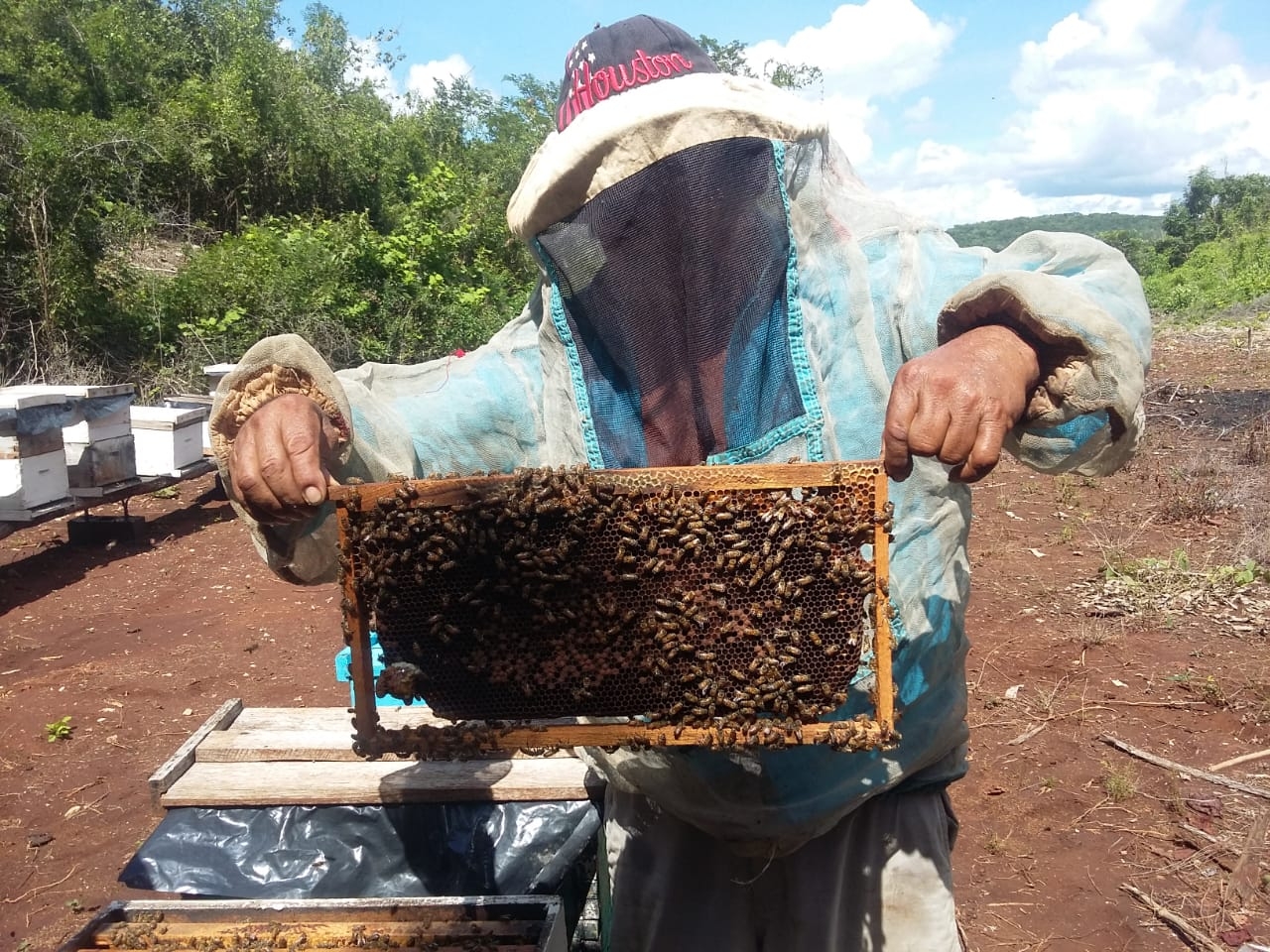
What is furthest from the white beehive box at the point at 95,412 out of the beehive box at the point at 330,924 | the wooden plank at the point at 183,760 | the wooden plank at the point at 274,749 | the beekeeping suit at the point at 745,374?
the beekeeping suit at the point at 745,374

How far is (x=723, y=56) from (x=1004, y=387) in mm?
38306

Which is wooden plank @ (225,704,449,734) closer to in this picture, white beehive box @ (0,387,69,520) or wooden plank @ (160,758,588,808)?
wooden plank @ (160,758,588,808)

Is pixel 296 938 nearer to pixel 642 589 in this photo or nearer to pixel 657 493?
pixel 642 589

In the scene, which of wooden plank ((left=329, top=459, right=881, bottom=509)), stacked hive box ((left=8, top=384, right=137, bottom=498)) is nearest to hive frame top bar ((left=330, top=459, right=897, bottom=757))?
wooden plank ((left=329, top=459, right=881, bottom=509))

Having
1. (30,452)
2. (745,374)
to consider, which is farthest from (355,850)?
(30,452)

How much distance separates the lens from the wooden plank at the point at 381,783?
3604 millimetres

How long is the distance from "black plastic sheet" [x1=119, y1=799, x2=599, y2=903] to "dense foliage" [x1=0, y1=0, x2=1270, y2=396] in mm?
4999

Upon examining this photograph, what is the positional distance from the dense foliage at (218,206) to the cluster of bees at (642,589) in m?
5.69

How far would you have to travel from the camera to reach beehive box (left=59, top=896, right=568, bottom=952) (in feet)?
7.76

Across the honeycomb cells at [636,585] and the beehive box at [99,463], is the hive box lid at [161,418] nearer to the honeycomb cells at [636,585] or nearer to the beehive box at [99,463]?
the beehive box at [99,463]

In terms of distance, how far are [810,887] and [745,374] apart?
60.9 inches

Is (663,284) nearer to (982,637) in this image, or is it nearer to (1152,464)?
(982,637)

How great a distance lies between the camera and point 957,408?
1.85 m

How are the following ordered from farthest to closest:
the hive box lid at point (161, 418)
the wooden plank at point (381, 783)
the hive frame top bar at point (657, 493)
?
the hive box lid at point (161, 418) < the wooden plank at point (381, 783) < the hive frame top bar at point (657, 493)
